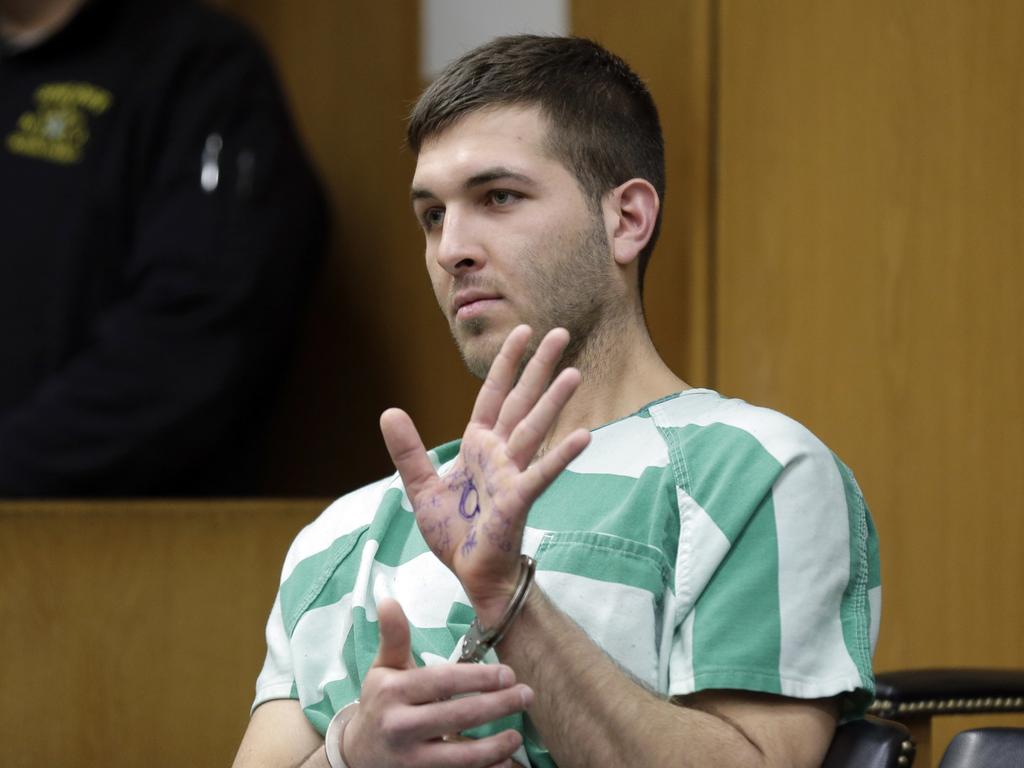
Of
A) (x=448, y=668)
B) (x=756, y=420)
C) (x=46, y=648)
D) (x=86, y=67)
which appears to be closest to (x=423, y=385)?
(x=86, y=67)

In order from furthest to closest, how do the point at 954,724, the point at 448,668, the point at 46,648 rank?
the point at 46,648
the point at 954,724
the point at 448,668

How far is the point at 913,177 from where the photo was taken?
2018mm

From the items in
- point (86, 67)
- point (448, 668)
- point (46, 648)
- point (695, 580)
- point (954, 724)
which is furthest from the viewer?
point (86, 67)

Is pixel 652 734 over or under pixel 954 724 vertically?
over

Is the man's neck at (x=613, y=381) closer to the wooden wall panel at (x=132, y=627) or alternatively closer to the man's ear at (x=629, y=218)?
the man's ear at (x=629, y=218)

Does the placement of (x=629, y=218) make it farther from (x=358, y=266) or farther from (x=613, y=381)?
(x=358, y=266)

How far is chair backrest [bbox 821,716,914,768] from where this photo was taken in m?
1.14

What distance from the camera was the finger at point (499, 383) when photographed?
3.84ft

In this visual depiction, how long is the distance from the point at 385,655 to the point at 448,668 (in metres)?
0.07

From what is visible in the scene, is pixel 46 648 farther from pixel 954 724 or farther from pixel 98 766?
pixel 954 724

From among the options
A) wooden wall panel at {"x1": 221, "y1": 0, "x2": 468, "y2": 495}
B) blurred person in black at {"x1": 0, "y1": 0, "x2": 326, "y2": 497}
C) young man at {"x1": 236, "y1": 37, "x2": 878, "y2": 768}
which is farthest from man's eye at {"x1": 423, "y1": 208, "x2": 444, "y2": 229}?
wooden wall panel at {"x1": 221, "y1": 0, "x2": 468, "y2": 495}

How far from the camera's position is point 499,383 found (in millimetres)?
1174

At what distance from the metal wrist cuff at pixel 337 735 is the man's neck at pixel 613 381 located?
36cm

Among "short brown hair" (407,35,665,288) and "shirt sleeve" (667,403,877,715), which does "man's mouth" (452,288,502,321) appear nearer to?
"short brown hair" (407,35,665,288)
